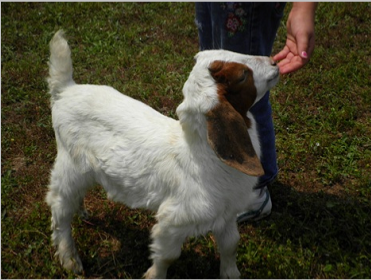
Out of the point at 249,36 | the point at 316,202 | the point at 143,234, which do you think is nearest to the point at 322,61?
the point at 316,202

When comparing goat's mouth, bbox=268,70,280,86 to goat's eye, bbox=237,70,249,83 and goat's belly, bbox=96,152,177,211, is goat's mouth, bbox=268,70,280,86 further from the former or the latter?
goat's belly, bbox=96,152,177,211

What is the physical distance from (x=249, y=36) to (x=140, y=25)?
393 centimetres

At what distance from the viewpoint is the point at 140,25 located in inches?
275

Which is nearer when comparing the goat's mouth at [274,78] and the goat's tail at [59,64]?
the goat's mouth at [274,78]

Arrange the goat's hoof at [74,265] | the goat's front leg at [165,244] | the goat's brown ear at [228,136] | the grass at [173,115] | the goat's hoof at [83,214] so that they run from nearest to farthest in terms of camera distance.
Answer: the goat's brown ear at [228,136]
the goat's front leg at [165,244]
the goat's hoof at [74,265]
the grass at [173,115]
the goat's hoof at [83,214]

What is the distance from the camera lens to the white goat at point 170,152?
2.81m

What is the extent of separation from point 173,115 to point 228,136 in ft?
8.20

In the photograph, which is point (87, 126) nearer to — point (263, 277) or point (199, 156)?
point (199, 156)

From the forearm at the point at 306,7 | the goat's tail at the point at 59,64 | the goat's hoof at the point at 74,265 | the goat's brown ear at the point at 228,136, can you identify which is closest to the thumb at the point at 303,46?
the forearm at the point at 306,7

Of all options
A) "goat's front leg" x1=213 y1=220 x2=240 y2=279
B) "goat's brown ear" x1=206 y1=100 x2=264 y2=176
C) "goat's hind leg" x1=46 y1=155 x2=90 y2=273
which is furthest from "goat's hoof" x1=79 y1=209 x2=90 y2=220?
"goat's brown ear" x1=206 y1=100 x2=264 y2=176

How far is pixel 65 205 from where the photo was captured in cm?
346

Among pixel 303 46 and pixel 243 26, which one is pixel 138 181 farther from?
pixel 303 46

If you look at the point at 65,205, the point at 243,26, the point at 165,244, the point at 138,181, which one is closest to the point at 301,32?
the point at 243,26

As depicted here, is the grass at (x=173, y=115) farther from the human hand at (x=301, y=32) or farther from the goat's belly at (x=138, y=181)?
the human hand at (x=301, y=32)
